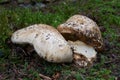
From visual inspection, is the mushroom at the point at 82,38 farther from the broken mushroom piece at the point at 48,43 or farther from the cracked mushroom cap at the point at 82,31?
the broken mushroom piece at the point at 48,43

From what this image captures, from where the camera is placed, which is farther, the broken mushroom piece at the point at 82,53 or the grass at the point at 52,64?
the broken mushroom piece at the point at 82,53

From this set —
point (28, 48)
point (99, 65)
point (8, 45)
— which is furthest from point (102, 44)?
point (8, 45)

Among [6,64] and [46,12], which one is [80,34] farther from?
Result: [46,12]

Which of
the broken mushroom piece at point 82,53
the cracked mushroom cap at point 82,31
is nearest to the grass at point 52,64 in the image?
the broken mushroom piece at point 82,53

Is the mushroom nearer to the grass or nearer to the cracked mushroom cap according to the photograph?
the cracked mushroom cap

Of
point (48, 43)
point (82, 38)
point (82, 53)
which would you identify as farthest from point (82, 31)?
point (48, 43)
